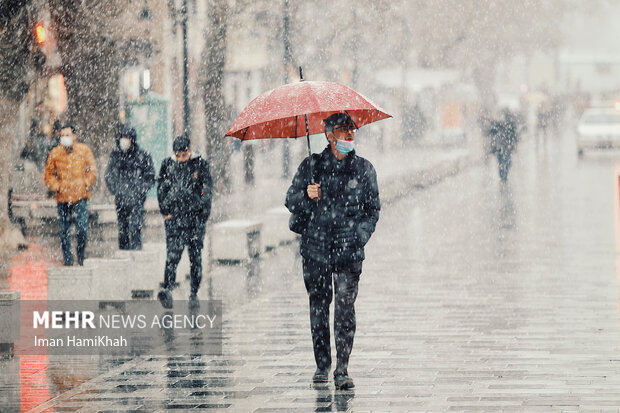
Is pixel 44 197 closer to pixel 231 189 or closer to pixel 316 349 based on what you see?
pixel 231 189

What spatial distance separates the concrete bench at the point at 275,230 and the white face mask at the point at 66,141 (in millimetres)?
3213

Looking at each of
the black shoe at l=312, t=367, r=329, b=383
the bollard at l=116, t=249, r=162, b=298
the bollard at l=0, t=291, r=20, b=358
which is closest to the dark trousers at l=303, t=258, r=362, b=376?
the black shoe at l=312, t=367, r=329, b=383

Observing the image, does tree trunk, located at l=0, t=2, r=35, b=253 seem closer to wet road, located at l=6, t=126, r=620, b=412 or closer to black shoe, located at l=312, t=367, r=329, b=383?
wet road, located at l=6, t=126, r=620, b=412

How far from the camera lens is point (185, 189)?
11.7m

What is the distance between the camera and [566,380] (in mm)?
7949

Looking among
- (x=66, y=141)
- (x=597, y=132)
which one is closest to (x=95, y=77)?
(x=66, y=141)

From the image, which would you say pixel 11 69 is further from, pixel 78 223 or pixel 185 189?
pixel 185 189

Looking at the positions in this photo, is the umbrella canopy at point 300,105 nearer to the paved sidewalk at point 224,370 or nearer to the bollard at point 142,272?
the paved sidewalk at point 224,370

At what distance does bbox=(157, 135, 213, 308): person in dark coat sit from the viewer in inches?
461

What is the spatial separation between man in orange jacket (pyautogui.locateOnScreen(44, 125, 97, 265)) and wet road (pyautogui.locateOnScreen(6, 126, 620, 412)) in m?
1.92

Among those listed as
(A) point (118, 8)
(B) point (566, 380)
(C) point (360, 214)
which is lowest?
(B) point (566, 380)

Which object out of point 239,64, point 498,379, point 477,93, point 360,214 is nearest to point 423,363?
point 498,379

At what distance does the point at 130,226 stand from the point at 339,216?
8.02 m

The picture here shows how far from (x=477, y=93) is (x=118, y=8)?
110 feet
